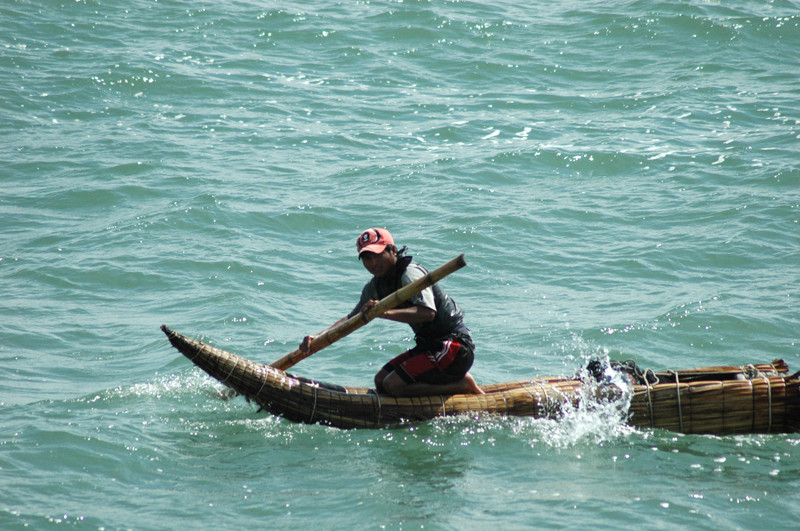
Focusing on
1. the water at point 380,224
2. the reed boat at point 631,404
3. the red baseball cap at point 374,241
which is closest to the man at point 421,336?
the red baseball cap at point 374,241

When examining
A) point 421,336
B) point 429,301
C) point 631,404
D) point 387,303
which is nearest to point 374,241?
point 387,303

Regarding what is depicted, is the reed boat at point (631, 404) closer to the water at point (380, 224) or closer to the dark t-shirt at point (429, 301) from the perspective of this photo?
the water at point (380, 224)

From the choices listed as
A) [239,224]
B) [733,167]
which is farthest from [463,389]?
[733,167]

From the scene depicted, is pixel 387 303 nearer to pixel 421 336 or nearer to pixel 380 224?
pixel 421 336

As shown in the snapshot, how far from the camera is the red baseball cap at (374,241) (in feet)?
21.3

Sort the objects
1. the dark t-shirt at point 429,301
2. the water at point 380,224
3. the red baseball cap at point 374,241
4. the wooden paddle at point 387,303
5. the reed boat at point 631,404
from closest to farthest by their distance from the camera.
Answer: the water at point 380,224
the wooden paddle at point 387,303
the red baseball cap at point 374,241
the dark t-shirt at point 429,301
the reed boat at point 631,404

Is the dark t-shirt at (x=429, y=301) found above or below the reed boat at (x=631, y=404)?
above

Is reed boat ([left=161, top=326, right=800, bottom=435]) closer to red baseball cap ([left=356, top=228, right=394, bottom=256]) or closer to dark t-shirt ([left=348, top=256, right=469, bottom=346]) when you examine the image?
dark t-shirt ([left=348, top=256, right=469, bottom=346])

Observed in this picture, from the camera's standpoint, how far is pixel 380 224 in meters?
13.0

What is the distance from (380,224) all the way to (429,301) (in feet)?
21.4

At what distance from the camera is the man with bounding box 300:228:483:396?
6590 millimetres

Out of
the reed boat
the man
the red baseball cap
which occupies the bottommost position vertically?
the reed boat

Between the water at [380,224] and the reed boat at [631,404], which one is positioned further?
the reed boat at [631,404]

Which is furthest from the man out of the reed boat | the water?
the water
